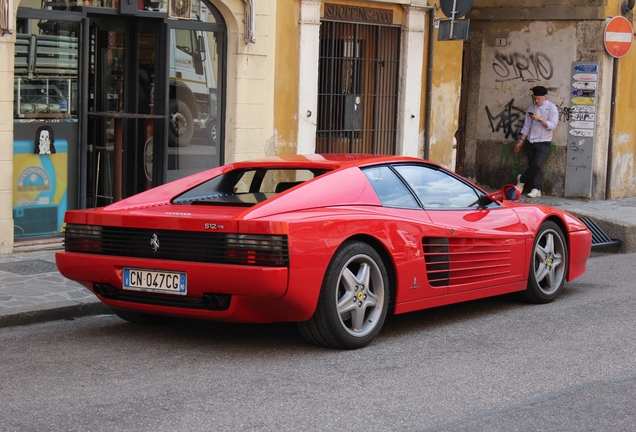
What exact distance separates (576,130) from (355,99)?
14.9ft

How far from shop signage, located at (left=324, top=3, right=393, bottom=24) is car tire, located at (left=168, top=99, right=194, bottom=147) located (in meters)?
2.55

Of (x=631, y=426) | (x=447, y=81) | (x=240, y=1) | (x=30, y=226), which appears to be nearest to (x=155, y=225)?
(x=631, y=426)

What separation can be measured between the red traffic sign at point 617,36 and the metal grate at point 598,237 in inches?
206

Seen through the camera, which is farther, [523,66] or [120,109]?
[523,66]

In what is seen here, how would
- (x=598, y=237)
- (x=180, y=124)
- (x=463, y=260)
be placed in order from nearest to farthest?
(x=463, y=260), (x=598, y=237), (x=180, y=124)

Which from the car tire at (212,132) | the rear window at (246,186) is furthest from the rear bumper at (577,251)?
the car tire at (212,132)

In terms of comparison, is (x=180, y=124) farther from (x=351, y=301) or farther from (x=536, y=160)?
(x=536, y=160)

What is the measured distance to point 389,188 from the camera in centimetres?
709

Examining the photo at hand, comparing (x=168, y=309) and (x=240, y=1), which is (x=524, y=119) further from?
(x=168, y=309)

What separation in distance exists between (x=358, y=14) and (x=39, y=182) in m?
5.48

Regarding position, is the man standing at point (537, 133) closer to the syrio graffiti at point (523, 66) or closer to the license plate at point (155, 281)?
the syrio graffiti at point (523, 66)

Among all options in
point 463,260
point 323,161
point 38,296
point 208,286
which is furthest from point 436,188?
point 38,296

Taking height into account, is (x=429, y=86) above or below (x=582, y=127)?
above

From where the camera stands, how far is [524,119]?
57.1 feet
